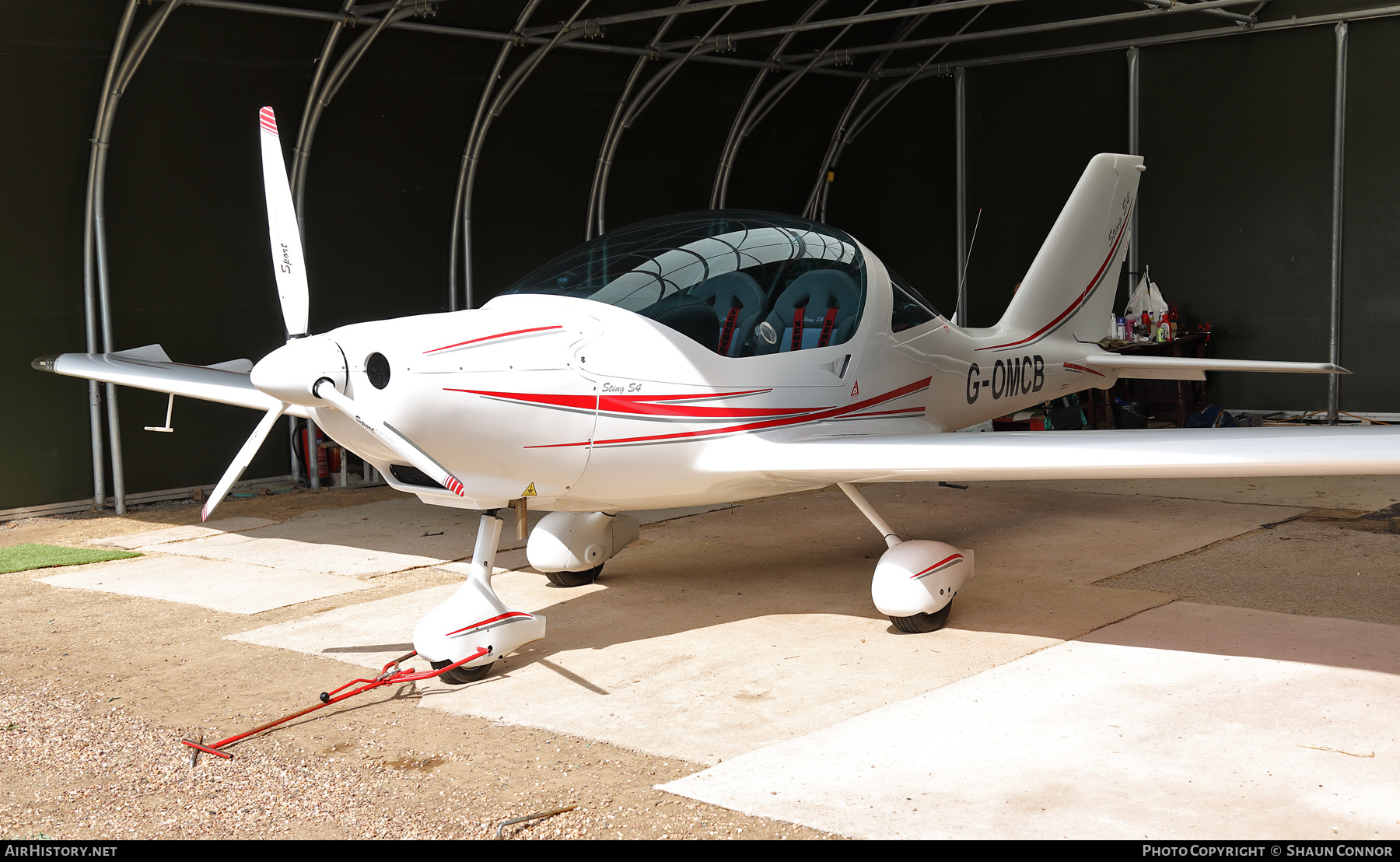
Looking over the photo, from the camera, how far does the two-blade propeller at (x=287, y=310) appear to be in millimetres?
4645

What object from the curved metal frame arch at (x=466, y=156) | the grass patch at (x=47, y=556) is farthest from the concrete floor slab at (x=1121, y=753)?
the curved metal frame arch at (x=466, y=156)

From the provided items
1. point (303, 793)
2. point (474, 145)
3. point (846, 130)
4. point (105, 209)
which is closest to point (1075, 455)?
point (303, 793)

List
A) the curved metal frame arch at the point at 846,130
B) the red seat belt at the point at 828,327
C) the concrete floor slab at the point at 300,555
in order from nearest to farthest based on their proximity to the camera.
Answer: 1. the red seat belt at the point at 828,327
2. the concrete floor slab at the point at 300,555
3. the curved metal frame arch at the point at 846,130

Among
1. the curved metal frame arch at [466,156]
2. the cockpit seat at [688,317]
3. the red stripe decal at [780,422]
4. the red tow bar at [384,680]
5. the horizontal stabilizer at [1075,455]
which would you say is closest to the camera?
the red tow bar at [384,680]

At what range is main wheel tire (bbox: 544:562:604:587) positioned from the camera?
665 centimetres

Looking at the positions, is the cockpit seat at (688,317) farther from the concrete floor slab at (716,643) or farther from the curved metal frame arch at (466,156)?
the curved metal frame arch at (466,156)

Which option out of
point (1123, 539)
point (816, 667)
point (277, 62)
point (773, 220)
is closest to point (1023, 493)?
point (1123, 539)

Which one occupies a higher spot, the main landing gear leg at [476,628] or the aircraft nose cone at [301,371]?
the aircraft nose cone at [301,371]

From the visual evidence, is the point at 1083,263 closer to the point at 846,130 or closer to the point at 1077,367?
the point at 1077,367

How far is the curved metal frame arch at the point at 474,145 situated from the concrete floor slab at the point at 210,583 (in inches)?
167

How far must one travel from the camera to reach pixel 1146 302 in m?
12.1

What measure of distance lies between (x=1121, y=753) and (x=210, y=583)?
17.2ft

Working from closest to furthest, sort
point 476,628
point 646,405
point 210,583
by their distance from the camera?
point 476,628, point 646,405, point 210,583

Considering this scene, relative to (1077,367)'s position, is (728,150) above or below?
above
